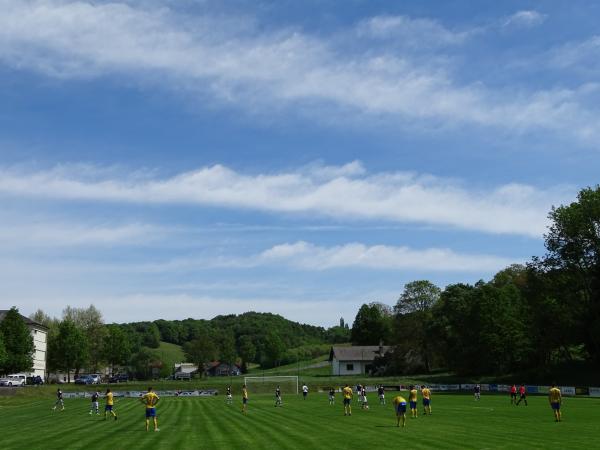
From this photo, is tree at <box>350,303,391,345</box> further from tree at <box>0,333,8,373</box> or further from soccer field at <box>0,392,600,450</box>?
soccer field at <box>0,392,600,450</box>

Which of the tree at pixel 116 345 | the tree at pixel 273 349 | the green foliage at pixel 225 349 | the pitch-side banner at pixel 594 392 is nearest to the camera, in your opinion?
the pitch-side banner at pixel 594 392

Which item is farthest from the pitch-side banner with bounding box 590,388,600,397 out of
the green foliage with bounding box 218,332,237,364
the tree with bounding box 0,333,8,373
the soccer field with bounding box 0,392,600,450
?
the green foliage with bounding box 218,332,237,364

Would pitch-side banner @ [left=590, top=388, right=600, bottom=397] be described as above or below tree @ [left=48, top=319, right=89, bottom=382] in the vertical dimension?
below

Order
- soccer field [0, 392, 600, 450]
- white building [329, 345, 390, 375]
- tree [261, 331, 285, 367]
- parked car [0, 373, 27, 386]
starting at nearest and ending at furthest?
1. soccer field [0, 392, 600, 450]
2. parked car [0, 373, 27, 386]
3. white building [329, 345, 390, 375]
4. tree [261, 331, 285, 367]

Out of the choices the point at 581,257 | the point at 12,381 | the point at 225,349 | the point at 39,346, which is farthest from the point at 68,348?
the point at 581,257

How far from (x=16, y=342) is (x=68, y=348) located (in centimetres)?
1961

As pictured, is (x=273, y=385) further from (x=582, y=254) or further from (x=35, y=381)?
(x=582, y=254)

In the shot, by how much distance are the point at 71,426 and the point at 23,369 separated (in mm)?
72380

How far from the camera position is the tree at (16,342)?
325ft

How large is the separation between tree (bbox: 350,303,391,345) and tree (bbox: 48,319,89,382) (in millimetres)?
76348

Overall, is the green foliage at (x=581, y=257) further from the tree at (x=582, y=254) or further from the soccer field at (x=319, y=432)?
the soccer field at (x=319, y=432)

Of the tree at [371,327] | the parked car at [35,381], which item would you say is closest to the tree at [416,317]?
the tree at [371,327]

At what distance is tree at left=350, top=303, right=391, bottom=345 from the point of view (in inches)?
6535

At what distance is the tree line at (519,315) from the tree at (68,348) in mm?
64348
